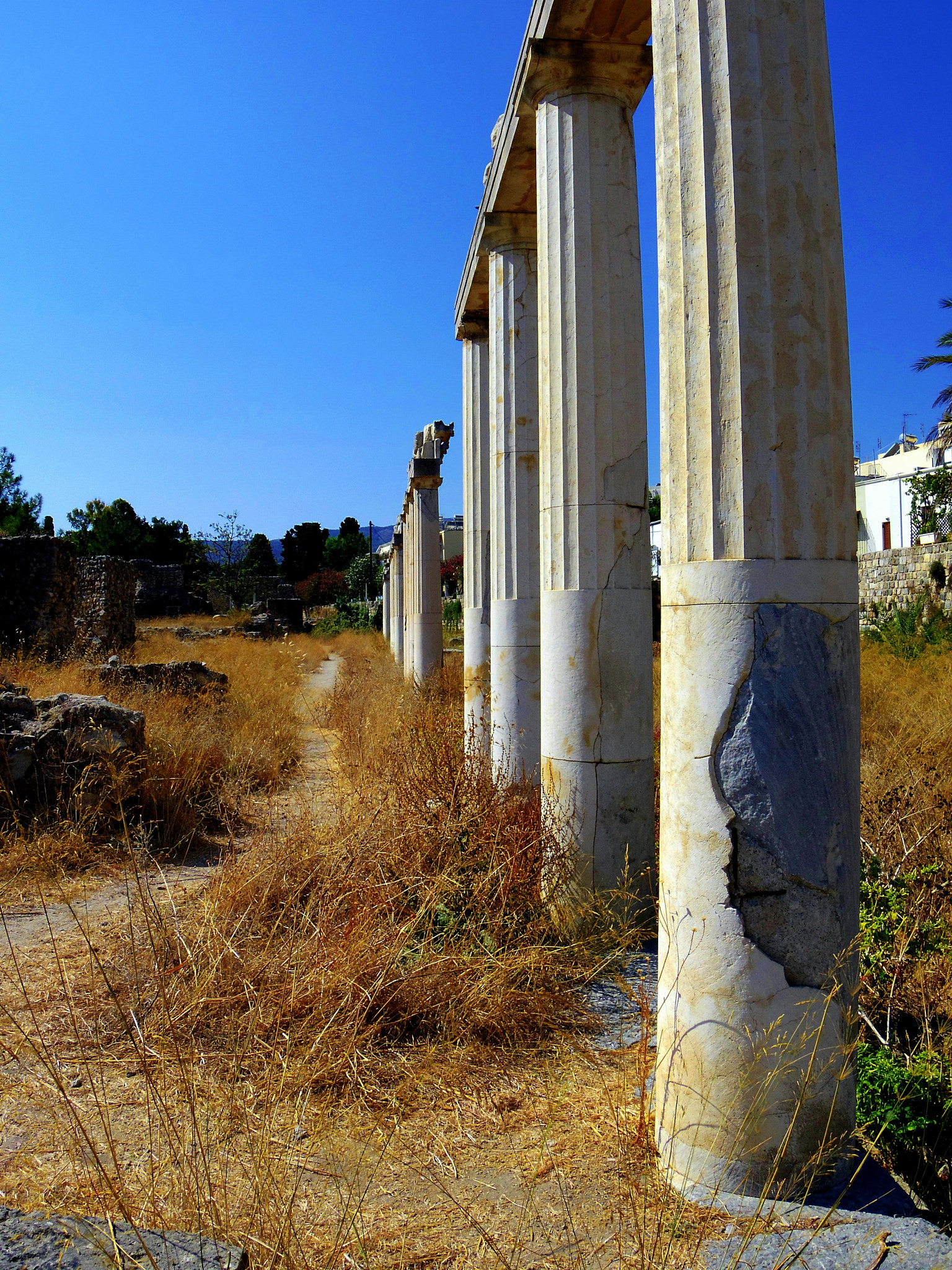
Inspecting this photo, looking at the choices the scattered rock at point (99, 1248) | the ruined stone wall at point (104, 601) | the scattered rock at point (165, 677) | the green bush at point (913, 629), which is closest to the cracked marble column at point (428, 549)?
the scattered rock at point (165, 677)

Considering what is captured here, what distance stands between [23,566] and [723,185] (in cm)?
1478

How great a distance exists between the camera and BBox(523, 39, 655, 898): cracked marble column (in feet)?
14.4

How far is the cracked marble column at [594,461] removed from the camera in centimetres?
438

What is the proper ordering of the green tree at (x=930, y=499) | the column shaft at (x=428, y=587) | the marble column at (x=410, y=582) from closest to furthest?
the column shaft at (x=428, y=587) → the marble column at (x=410, y=582) → the green tree at (x=930, y=499)

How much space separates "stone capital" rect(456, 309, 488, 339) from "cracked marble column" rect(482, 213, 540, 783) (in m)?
1.46

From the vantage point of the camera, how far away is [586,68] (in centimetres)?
437

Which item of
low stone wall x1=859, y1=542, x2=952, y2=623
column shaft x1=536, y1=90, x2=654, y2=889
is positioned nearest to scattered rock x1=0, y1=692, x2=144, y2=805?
column shaft x1=536, y1=90, x2=654, y2=889

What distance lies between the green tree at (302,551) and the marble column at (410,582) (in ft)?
180

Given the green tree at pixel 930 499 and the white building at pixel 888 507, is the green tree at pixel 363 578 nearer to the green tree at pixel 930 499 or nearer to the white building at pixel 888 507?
the white building at pixel 888 507

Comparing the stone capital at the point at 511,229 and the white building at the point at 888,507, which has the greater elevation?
the white building at the point at 888,507

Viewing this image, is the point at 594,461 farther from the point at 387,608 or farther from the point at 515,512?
the point at 387,608

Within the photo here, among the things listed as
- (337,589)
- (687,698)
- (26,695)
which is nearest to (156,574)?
(337,589)

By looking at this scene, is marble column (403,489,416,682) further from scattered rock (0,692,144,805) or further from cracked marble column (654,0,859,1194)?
cracked marble column (654,0,859,1194)

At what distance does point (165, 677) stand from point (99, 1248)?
8902 millimetres
